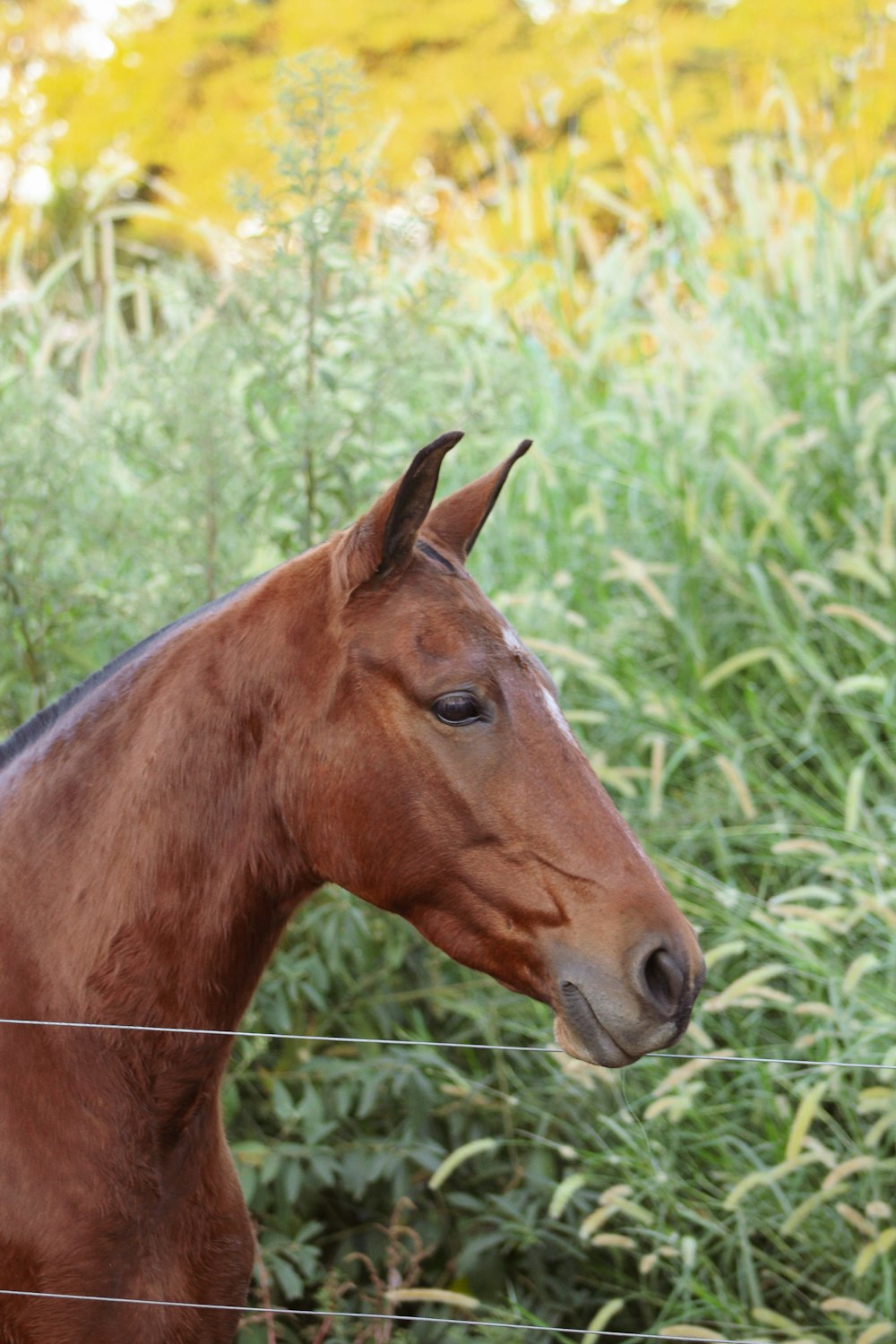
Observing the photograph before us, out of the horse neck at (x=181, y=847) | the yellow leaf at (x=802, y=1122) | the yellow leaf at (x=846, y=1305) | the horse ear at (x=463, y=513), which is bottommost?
the yellow leaf at (x=846, y=1305)

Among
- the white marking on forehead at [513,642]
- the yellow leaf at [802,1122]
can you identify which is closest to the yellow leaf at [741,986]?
the yellow leaf at [802,1122]

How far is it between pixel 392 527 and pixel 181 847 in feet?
1.75

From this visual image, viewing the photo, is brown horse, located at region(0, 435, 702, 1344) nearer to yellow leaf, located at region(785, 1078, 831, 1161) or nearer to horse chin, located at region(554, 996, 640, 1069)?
horse chin, located at region(554, 996, 640, 1069)

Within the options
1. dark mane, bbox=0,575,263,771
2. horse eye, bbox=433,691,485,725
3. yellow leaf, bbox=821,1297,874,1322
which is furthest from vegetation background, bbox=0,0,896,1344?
dark mane, bbox=0,575,263,771

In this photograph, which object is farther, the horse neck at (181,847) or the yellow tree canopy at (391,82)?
the yellow tree canopy at (391,82)

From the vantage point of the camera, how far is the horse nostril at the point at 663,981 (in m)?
1.61

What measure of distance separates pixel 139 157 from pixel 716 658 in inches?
511

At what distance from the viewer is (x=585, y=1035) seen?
5.39 ft

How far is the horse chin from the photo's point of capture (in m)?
1.63

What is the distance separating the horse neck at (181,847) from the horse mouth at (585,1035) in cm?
43

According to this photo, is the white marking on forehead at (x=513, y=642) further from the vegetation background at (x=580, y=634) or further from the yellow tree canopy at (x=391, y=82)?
the yellow tree canopy at (x=391, y=82)

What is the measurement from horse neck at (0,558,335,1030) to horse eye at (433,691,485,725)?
0.21m

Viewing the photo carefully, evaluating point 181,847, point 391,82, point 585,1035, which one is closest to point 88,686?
point 181,847

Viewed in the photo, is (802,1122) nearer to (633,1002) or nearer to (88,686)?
(633,1002)
